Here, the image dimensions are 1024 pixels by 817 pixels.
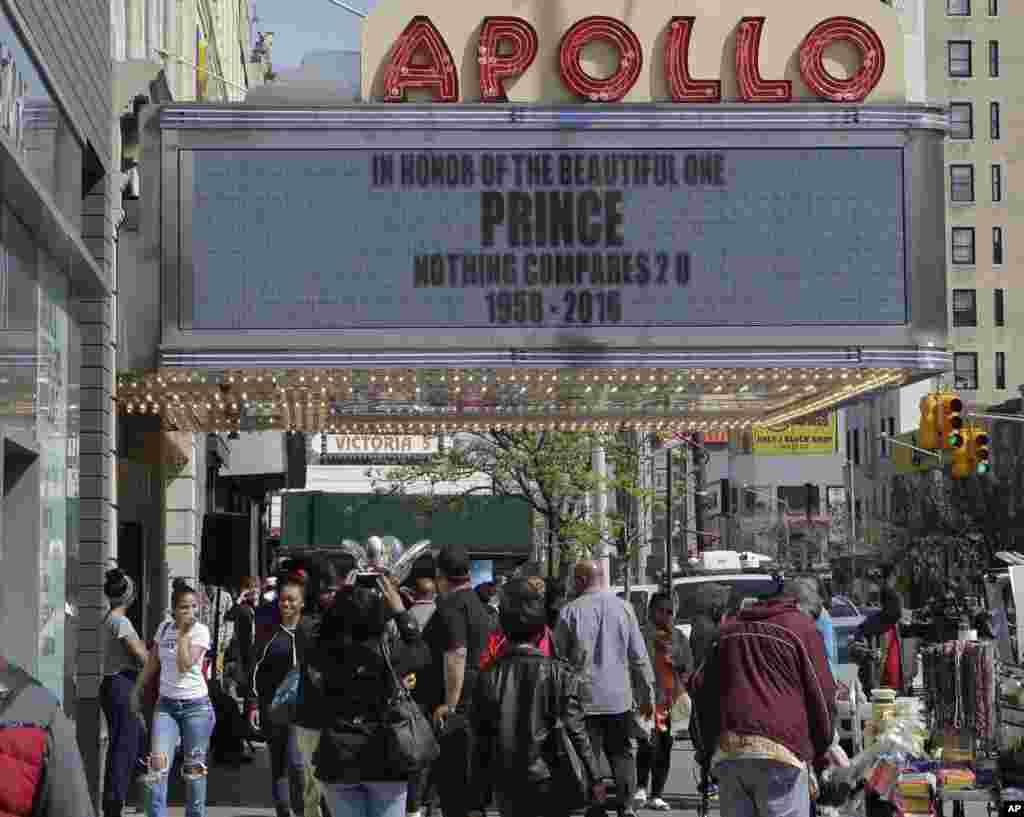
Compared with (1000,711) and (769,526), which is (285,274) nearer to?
(1000,711)

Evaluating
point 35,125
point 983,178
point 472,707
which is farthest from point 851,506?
point 472,707

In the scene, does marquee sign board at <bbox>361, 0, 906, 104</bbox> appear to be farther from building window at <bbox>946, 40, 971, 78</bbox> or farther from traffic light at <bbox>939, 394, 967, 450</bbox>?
building window at <bbox>946, 40, 971, 78</bbox>

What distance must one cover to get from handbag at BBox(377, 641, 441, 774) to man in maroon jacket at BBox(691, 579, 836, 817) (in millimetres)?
1270

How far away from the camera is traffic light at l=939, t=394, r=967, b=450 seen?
122 feet

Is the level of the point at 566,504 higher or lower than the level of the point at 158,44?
lower

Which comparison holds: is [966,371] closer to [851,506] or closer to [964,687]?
[851,506]

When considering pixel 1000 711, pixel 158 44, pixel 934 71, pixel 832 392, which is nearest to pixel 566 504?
pixel 158 44

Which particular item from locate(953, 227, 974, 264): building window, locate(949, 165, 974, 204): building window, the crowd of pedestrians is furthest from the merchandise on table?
locate(949, 165, 974, 204): building window

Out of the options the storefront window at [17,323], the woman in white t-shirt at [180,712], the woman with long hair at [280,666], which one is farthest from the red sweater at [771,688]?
the woman with long hair at [280,666]

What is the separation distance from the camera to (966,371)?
10706 cm

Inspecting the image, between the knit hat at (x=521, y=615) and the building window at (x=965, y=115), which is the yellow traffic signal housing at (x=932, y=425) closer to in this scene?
the knit hat at (x=521, y=615)

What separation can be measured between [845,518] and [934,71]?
26.8 metres

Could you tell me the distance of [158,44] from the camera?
80.8ft

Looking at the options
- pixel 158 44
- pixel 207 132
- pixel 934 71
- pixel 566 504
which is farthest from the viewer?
pixel 934 71
